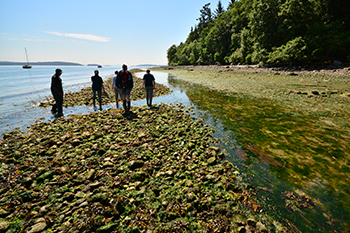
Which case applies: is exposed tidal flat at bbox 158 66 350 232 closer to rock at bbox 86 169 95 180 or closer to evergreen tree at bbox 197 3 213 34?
rock at bbox 86 169 95 180

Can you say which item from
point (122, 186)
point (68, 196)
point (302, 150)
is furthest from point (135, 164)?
point (302, 150)

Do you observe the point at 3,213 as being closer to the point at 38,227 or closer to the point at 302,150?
the point at 38,227

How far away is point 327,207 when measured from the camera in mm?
4508

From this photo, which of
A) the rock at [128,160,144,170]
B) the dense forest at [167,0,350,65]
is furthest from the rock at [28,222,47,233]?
the dense forest at [167,0,350,65]

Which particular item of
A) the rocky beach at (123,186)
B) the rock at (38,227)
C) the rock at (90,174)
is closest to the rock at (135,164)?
the rocky beach at (123,186)

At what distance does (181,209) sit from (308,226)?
10.9 ft

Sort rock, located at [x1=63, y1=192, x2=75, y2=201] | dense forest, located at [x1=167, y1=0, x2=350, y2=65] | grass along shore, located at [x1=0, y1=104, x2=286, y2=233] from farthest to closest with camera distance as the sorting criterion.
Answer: dense forest, located at [x1=167, y1=0, x2=350, y2=65], rock, located at [x1=63, y1=192, x2=75, y2=201], grass along shore, located at [x1=0, y1=104, x2=286, y2=233]

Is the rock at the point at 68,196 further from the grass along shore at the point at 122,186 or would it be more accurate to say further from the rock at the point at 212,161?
the rock at the point at 212,161

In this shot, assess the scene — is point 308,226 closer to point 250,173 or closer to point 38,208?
point 250,173

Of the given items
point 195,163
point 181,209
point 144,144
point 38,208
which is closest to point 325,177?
point 195,163

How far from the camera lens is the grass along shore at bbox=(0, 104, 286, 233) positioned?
3994 millimetres

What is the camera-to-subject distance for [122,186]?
523 cm

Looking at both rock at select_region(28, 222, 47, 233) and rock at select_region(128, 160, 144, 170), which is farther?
rock at select_region(128, 160, 144, 170)

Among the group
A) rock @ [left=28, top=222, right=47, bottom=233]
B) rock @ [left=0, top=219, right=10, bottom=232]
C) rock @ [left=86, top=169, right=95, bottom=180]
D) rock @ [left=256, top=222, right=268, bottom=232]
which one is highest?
rock @ [left=86, top=169, right=95, bottom=180]
